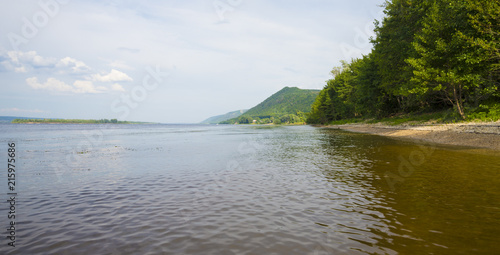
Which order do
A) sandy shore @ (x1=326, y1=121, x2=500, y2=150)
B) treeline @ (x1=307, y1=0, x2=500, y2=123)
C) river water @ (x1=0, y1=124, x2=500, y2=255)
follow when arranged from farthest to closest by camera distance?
treeline @ (x1=307, y1=0, x2=500, y2=123) → sandy shore @ (x1=326, y1=121, x2=500, y2=150) → river water @ (x1=0, y1=124, x2=500, y2=255)

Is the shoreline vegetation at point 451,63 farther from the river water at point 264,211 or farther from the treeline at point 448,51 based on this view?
the river water at point 264,211

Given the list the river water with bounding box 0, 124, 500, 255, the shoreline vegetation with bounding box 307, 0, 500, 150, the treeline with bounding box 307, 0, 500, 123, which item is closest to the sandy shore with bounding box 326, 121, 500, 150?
the shoreline vegetation with bounding box 307, 0, 500, 150

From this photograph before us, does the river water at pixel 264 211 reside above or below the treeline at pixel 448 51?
below

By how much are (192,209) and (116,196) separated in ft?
14.9

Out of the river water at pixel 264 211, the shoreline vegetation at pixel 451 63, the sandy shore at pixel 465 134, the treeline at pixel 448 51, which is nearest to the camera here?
the river water at pixel 264 211

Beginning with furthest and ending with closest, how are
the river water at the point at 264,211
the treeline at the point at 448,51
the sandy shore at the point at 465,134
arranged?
1. the treeline at the point at 448,51
2. the sandy shore at the point at 465,134
3. the river water at the point at 264,211

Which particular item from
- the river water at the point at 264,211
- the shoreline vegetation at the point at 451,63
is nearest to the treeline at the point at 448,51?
the shoreline vegetation at the point at 451,63

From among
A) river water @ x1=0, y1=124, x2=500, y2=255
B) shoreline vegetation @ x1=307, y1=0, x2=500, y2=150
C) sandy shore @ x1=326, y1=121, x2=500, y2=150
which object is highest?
shoreline vegetation @ x1=307, y1=0, x2=500, y2=150

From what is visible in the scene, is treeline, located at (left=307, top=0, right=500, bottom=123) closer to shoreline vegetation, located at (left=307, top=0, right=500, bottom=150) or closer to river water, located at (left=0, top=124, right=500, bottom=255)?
shoreline vegetation, located at (left=307, top=0, right=500, bottom=150)

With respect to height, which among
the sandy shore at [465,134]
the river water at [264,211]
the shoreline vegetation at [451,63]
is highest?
the shoreline vegetation at [451,63]

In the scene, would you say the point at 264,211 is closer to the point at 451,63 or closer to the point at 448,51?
the point at 448,51

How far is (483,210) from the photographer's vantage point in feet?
28.2

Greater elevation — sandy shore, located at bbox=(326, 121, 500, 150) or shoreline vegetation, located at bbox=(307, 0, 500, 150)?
shoreline vegetation, located at bbox=(307, 0, 500, 150)

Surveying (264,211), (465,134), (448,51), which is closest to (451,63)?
(448,51)
